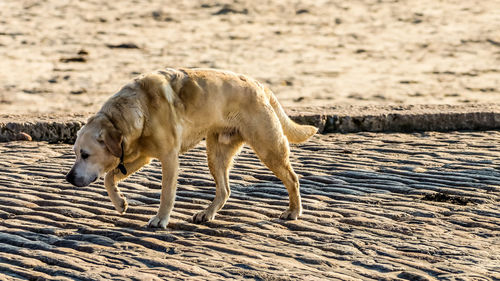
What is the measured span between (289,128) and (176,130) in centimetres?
105

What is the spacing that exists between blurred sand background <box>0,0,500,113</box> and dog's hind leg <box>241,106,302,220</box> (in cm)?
535

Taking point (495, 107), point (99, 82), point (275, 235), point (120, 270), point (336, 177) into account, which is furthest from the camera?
point (99, 82)

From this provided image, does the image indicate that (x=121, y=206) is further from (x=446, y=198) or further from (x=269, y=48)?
(x=269, y=48)

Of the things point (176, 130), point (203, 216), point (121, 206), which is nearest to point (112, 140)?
point (176, 130)

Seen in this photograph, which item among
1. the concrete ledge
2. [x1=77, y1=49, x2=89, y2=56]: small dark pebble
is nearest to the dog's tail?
the concrete ledge

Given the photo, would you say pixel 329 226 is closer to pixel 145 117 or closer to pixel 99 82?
pixel 145 117

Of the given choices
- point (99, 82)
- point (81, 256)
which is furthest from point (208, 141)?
point (99, 82)

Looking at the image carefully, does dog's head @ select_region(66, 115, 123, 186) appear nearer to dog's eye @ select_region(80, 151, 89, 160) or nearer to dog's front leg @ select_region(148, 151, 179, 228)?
dog's eye @ select_region(80, 151, 89, 160)

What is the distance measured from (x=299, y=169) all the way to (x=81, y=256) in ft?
10.2

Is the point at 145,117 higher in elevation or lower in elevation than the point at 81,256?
higher

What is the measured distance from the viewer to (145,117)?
21.3 ft

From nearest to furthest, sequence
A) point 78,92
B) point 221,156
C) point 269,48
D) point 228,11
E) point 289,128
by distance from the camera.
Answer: point 221,156
point 289,128
point 78,92
point 269,48
point 228,11

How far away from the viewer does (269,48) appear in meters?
16.7

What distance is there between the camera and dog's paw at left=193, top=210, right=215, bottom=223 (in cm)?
676
